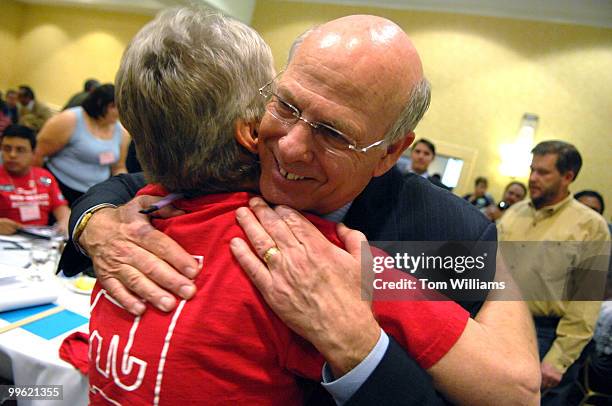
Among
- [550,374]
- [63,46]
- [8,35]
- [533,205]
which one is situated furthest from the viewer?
[8,35]

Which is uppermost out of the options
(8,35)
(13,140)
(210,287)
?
(8,35)

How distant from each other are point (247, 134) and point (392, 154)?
34 cm

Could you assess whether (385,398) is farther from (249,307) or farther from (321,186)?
(321,186)

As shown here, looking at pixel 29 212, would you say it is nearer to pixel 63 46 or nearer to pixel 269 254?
pixel 269 254

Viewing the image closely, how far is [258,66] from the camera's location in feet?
2.84

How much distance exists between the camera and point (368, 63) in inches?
31.8

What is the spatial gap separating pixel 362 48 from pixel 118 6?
409 inches

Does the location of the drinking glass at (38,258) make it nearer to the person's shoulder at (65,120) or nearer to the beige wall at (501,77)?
the person's shoulder at (65,120)

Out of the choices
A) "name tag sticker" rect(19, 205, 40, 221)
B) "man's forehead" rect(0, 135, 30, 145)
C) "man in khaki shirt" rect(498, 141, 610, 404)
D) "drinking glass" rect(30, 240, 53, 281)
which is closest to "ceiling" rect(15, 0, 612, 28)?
"man's forehead" rect(0, 135, 30, 145)

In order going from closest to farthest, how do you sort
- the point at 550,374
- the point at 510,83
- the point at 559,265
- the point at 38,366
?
the point at 38,366 < the point at 550,374 < the point at 559,265 < the point at 510,83

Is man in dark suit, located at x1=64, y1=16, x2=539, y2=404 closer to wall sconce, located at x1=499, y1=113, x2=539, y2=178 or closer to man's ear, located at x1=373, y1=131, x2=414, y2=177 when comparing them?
man's ear, located at x1=373, y1=131, x2=414, y2=177

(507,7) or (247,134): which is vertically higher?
(507,7)

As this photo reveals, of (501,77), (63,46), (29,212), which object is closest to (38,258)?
(29,212)

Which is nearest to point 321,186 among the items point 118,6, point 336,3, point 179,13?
point 179,13
